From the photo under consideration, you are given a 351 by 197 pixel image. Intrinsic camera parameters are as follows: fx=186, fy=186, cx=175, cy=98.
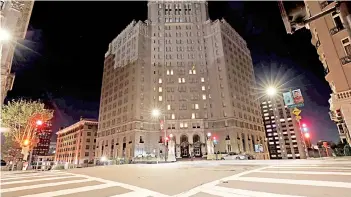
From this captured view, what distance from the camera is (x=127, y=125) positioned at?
65.6 m

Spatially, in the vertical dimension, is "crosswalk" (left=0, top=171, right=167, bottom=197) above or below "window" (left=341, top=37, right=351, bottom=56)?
below

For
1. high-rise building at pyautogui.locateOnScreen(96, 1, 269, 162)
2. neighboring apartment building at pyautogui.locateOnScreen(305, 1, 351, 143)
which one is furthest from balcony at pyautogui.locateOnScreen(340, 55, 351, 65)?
high-rise building at pyautogui.locateOnScreen(96, 1, 269, 162)

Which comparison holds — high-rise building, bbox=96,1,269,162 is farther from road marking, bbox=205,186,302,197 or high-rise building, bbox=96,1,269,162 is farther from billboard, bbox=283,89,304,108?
road marking, bbox=205,186,302,197

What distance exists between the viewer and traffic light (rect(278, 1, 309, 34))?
3.47 m

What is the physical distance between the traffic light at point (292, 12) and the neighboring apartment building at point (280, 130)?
158 metres

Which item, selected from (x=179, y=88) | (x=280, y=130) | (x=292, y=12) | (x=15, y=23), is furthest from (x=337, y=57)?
(x=280, y=130)

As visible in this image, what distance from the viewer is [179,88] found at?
6912cm

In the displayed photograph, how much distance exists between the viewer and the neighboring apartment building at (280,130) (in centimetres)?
14612

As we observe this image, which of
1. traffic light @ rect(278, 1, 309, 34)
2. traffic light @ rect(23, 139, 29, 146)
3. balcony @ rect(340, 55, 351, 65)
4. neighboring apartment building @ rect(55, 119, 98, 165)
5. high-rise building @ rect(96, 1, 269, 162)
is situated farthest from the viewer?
neighboring apartment building @ rect(55, 119, 98, 165)

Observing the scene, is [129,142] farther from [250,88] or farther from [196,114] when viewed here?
[250,88]

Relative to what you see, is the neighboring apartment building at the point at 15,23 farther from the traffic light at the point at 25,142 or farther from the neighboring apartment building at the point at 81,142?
the neighboring apartment building at the point at 81,142

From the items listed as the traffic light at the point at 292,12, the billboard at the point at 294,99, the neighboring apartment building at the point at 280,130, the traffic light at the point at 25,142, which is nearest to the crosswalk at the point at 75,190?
the traffic light at the point at 292,12

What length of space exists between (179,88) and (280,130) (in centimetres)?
12272

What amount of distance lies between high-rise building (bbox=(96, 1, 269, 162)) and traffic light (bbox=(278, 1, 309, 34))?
A: 55.3 meters
